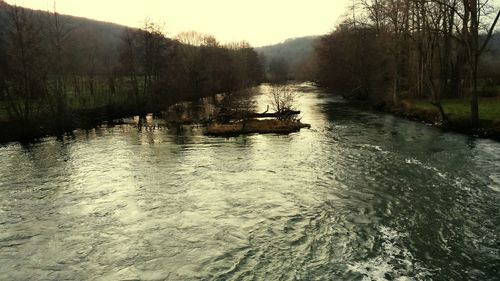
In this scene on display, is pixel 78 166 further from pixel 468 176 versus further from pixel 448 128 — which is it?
pixel 448 128

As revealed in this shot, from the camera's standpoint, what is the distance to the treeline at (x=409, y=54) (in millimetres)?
37306

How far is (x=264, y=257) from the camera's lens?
1305 cm

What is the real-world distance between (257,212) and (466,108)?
28717 mm

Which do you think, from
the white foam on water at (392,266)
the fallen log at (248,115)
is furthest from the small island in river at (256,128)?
the white foam on water at (392,266)

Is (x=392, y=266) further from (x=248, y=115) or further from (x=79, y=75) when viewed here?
(x=79, y=75)

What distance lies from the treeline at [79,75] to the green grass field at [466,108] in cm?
3663

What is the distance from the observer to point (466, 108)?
36.8 m

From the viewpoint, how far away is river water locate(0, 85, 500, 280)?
12.5 meters

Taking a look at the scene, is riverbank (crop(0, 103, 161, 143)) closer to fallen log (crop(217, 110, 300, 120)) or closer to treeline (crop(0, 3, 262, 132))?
treeline (crop(0, 3, 262, 132))

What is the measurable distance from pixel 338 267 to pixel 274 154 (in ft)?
51.2

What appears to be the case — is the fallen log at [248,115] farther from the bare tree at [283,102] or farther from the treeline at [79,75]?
the treeline at [79,75]

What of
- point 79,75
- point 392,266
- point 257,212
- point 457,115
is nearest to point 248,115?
point 457,115

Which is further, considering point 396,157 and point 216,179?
point 396,157

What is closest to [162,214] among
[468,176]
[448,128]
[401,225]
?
[401,225]
